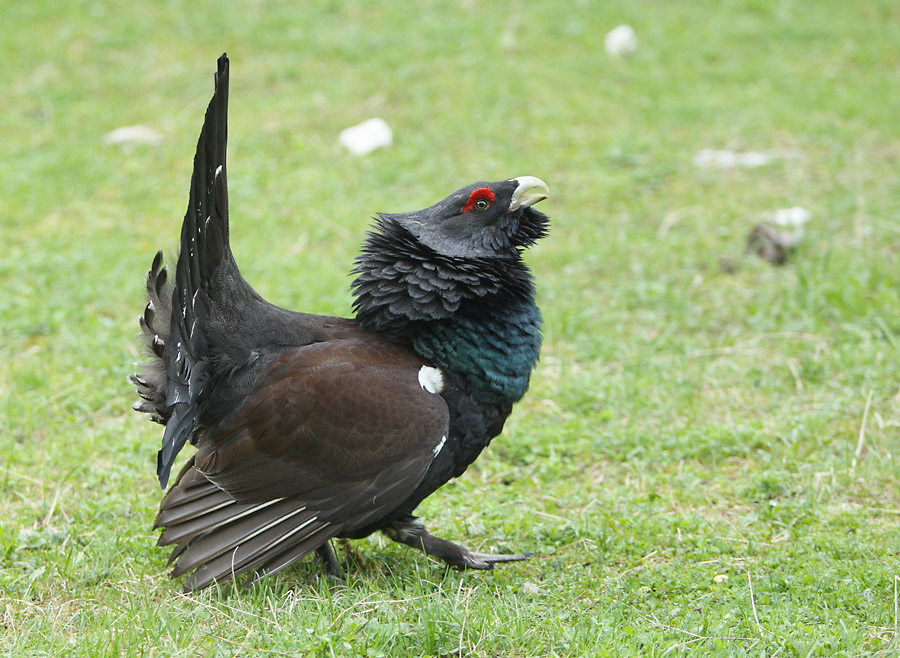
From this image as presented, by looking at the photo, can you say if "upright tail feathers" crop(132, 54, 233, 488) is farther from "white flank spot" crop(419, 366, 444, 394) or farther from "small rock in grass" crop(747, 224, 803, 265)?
A: "small rock in grass" crop(747, 224, 803, 265)

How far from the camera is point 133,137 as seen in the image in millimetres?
10188

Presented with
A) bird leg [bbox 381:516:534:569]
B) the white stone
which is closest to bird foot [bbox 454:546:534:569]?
bird leg [bbox 381:516:534:569]

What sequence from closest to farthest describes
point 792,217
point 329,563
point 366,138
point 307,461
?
point 307,461
point 329,563
point 792,217
point 366,138

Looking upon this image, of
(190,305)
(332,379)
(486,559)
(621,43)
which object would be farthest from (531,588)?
(621,43)

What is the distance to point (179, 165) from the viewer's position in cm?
984

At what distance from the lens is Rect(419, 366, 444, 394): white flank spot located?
13.9 feet

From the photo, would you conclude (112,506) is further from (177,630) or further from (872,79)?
(872,79)

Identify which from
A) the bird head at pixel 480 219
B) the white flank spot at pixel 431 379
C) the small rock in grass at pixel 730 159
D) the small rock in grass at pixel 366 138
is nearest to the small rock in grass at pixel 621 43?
the small rock in grass at pixel 730 159

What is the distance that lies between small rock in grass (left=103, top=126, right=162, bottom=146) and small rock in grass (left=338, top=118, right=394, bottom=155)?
1.95m

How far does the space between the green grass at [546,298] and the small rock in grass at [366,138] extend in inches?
8.8

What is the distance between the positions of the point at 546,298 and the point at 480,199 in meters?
2.89

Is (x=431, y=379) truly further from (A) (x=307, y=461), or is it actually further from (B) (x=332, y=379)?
(A) (x=307, y=461)

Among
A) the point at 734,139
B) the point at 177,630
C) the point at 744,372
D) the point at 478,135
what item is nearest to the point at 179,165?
the point at 478,135

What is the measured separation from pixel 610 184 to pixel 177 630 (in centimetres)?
645
